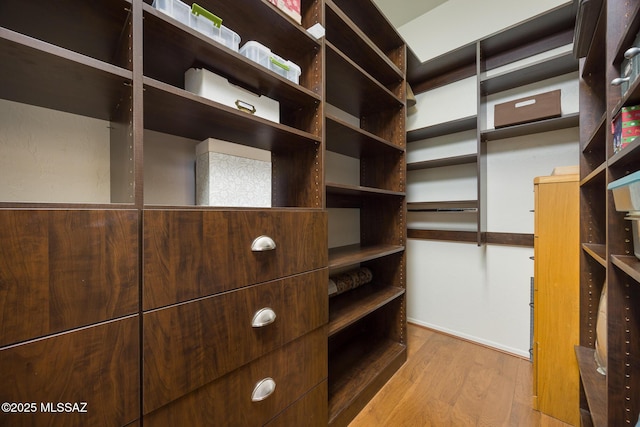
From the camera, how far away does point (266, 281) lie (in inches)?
35.1

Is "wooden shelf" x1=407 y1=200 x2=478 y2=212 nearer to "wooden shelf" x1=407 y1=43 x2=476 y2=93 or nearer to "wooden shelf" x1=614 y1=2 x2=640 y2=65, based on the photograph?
"wooden shelf" x1=407 y1=43 x2=476 y2=93

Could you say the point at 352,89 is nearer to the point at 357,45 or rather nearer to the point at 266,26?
the point at 357,45

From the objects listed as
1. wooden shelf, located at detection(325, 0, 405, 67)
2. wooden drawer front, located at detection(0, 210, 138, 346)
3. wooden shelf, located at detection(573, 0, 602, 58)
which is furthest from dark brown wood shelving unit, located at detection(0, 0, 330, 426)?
wooden shelf, located at detection(573, 0, 602, 58)

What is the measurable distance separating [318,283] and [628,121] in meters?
1.17

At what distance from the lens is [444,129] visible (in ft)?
6.51

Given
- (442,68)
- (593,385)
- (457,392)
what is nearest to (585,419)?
(593,385)

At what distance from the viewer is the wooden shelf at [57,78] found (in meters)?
0.54

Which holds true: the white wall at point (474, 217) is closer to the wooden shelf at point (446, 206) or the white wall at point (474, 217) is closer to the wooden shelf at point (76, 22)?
the wooden shelf at point (446, 206)

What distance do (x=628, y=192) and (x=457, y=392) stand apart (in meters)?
1.42

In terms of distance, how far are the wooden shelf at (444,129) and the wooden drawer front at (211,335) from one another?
166 centimetres

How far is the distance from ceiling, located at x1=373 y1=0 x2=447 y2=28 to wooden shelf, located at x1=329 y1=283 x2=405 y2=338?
2.35 meters

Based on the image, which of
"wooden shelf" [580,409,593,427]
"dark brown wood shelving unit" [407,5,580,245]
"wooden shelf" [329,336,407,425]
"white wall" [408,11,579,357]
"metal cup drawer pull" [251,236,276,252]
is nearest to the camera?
"metal cup drawer pull" [251,236,276,252]

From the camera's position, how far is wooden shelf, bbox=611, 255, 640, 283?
0.59 m

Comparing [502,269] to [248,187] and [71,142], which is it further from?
[71,142]
